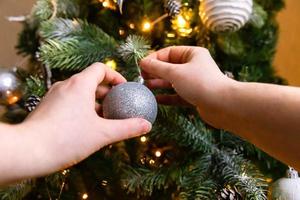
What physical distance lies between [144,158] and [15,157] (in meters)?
0.32

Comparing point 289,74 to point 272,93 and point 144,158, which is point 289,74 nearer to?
point 144,158

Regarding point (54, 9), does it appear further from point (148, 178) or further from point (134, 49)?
point (148, 178)

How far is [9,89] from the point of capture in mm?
745

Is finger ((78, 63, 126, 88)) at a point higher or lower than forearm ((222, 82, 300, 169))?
higher

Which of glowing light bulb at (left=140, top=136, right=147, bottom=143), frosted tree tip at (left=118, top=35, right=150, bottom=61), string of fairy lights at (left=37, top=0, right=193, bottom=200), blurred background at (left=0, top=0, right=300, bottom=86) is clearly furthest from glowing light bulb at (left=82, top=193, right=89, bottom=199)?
blurred background at (left=0, top=0, right=300, bottom=86)

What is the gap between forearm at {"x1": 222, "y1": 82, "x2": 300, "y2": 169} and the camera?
50cm

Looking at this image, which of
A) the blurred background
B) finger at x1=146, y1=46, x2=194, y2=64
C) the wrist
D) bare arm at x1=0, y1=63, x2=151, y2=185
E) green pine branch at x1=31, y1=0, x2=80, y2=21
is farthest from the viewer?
the blurred background

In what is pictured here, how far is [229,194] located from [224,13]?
0.84 ft

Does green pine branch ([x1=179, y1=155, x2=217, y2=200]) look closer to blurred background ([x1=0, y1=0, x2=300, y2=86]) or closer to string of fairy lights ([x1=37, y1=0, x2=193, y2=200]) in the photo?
string of fairy lights ([x1=37, y1=0, x2=193, y2=200])

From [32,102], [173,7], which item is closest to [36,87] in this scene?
[32,102]

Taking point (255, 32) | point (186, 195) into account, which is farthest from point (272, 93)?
point (255, 32)

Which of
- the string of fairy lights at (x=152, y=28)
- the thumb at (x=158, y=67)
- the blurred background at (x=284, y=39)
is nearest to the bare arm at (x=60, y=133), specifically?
the thumb at (x=158, y=67)

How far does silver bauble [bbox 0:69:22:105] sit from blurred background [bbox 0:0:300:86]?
555 millimetres

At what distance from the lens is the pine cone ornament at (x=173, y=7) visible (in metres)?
0.74
